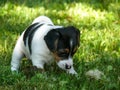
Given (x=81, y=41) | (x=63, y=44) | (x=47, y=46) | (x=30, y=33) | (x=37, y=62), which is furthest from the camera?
(x=81, y=41)

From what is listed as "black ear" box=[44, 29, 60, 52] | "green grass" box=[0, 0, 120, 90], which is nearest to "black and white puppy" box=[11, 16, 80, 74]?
"black ear" box=[44, 29, 60, 52]

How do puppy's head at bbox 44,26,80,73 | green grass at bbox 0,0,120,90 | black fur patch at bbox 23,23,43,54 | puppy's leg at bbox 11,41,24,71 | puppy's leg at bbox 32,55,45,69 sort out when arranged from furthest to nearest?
1. puppy's leg at bbox 11,41,24,71
2. black fur patch at bbox 23,23,43,54
3. puppy's leg at bbox 32,55,45,69
4. green grass at bbox 0,0,120,90
5. puppy's head at bbox 44,26,80,73

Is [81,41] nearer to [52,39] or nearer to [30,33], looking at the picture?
[30,33]

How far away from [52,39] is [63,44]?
0.18m

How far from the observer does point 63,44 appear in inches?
227

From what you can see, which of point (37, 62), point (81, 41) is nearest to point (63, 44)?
point (37, 62)

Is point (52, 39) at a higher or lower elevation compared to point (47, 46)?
higher

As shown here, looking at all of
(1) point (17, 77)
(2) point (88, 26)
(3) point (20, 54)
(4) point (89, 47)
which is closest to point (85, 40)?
(4) point (89, 47)

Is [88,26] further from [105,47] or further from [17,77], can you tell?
[17,77]

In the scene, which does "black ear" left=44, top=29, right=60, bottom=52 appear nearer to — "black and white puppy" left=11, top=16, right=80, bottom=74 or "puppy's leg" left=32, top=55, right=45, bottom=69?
"black and white puppy" left=11, top=16, right=80, bottom=74

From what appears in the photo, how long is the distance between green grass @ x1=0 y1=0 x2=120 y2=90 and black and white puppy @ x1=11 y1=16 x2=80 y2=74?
0.59 feet

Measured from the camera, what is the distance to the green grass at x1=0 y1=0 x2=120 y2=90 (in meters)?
5.86

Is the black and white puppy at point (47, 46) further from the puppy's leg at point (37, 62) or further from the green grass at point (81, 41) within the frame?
the green grass at point (81, 41)

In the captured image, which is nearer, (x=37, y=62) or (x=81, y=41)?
(x=37, y=62)
